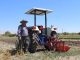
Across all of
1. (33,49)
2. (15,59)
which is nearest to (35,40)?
(33,49)

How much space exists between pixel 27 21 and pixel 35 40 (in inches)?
44.1

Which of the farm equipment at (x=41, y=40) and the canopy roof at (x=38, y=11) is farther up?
the canopy roof at (x=38, y=11)

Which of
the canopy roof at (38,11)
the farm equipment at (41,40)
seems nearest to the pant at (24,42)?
the farm equipment at (41,40)

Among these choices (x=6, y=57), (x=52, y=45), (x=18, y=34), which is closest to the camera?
(x=6, y=57)

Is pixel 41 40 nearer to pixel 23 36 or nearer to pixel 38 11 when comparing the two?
pixel 23 36

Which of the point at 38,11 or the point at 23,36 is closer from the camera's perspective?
the point at 23,36

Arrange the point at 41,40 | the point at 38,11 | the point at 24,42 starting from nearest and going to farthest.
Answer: the point at 24,42, the point at 41,40, the point at 38,11

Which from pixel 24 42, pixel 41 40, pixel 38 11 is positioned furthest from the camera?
pixel 38 11

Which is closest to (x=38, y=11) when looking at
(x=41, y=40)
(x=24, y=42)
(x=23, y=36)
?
(x=41, y=40)

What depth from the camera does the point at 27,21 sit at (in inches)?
618

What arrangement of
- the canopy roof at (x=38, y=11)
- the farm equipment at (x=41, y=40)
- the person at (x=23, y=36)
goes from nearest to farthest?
the person at (x=23, y=36)
the farm equipment at (x=41, y=40)
the canopy roof at (x=38, y=11)

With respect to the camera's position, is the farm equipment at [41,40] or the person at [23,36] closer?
the person at [23,36]

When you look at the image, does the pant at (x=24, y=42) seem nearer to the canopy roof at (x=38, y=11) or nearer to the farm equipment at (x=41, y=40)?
the farm equipment at (x=41, y=40)

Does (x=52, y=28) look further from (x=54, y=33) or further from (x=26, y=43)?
(x=26, y=43)
